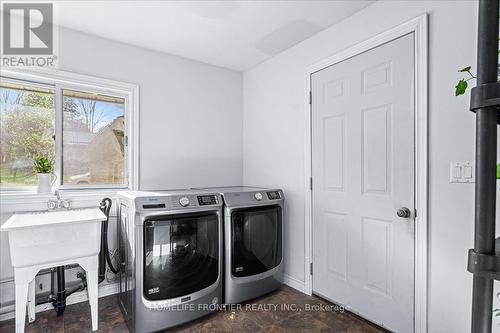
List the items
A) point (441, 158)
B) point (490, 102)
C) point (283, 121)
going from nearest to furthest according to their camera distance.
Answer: point (490, 102) → point (441, 158) → point (283, 121)

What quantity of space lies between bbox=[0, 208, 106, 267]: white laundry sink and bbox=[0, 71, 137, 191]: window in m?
0.51

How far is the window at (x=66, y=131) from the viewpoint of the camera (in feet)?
7.80

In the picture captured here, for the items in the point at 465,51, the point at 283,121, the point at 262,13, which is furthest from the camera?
the point at 283,121

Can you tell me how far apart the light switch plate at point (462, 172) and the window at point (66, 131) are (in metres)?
2.63

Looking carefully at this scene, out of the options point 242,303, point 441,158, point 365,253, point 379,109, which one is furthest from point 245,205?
point 441,158

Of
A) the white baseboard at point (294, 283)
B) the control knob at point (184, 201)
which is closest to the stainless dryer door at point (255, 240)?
the white baseboard at point (294, 283)

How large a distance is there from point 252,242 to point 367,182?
109 cm

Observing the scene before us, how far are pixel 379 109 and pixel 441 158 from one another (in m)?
0.55

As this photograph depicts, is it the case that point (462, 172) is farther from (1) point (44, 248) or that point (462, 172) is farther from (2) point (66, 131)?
(2) point (66, 131)

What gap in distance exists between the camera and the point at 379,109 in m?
2.08

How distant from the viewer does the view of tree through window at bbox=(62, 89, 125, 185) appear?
2613 mm

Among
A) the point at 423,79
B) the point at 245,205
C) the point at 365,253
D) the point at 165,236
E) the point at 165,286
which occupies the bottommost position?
the point at 165,286

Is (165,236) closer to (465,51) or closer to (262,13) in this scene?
(262,13)

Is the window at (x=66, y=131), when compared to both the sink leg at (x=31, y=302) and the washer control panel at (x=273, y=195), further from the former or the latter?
the washer control panel at (x=273, y=195)
